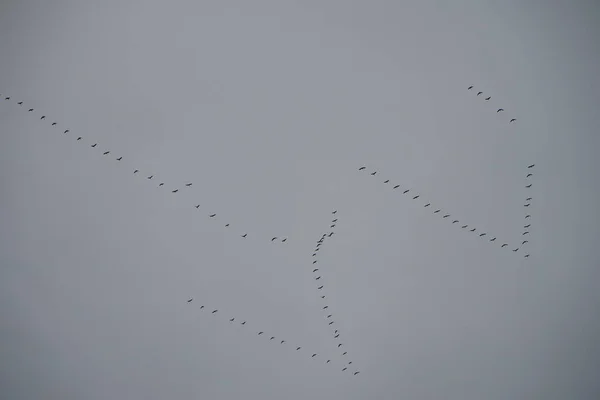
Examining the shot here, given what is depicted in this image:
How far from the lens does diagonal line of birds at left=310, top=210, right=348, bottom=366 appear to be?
9.45 m

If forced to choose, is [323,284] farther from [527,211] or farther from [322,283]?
[527,211]

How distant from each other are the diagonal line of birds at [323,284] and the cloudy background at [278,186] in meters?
0.09

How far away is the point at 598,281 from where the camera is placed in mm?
9883

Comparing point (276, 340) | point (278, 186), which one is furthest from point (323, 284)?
point (278, 186)

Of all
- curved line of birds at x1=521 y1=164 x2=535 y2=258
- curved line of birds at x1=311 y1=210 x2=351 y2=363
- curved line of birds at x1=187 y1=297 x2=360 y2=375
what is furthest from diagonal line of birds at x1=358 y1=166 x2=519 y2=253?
curved line of birds at x1=187 y1=297 x2=360 y2=375

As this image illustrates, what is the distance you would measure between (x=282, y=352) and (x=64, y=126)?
5.55 meters

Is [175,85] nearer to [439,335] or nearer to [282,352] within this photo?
[282,352]

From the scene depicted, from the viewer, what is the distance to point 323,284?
957cm

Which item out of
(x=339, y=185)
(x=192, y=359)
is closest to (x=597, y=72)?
Result: (x=339, y=185)

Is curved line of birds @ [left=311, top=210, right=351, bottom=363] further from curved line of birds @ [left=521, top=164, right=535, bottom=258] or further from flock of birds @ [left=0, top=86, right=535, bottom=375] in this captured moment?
curved line of birds @ [left=521, top=164, right=535, bottom=258]

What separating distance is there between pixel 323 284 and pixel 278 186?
1963mm

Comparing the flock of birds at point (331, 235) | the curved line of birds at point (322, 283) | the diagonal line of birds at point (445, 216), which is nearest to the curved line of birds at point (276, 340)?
the flock of birds at point (331, 235)

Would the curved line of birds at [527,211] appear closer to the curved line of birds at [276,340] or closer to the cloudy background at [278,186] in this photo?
the cloudy background at [278,186]

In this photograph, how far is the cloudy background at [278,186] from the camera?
29.5ft
